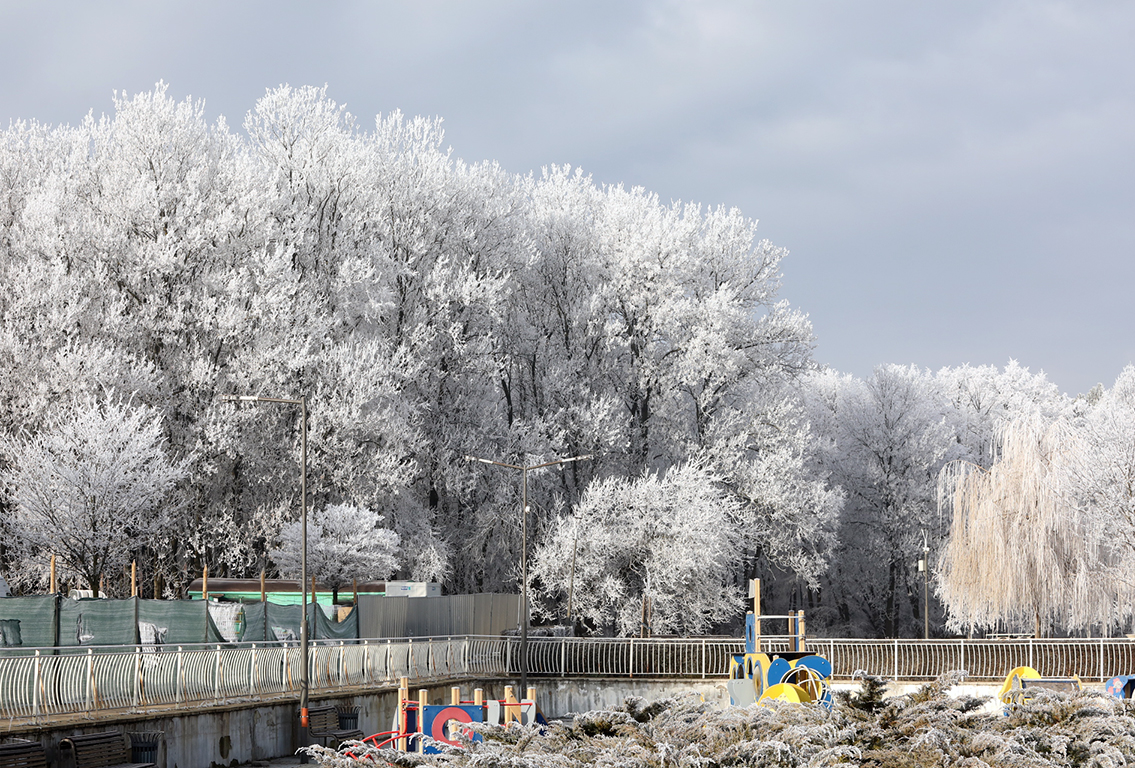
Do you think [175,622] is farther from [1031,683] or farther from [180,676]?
[1031,683]

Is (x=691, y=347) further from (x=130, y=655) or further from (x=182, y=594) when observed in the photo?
(x=130, y=655)

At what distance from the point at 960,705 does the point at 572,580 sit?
34435mm

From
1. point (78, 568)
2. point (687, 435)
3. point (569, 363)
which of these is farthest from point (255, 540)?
point (687, 435)

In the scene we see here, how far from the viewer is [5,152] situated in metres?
43.7

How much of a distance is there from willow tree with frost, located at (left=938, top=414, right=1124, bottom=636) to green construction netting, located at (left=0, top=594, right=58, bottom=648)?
1086 inches

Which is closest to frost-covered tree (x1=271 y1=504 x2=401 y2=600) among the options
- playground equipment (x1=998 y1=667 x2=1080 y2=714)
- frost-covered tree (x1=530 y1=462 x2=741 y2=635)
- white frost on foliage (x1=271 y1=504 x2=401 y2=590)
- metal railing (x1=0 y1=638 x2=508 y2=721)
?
white frost on foliage (x1=271 y1=504 x2=401 y2=590)

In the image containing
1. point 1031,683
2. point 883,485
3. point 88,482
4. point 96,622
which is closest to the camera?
point 1031,683

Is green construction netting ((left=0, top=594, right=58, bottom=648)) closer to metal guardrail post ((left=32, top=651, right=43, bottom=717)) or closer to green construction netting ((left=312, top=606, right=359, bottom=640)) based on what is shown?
metal guardrail post ((left=32, top=651, right=43, bottom=717))

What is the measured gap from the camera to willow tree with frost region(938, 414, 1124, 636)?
3566 centimetres

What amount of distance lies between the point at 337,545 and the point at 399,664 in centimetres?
713

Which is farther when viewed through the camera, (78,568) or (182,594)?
(182,594)

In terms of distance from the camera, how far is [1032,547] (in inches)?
1442

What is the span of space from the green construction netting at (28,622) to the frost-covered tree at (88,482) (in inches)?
564

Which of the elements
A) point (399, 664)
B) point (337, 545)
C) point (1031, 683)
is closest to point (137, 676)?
point (399, 664)
